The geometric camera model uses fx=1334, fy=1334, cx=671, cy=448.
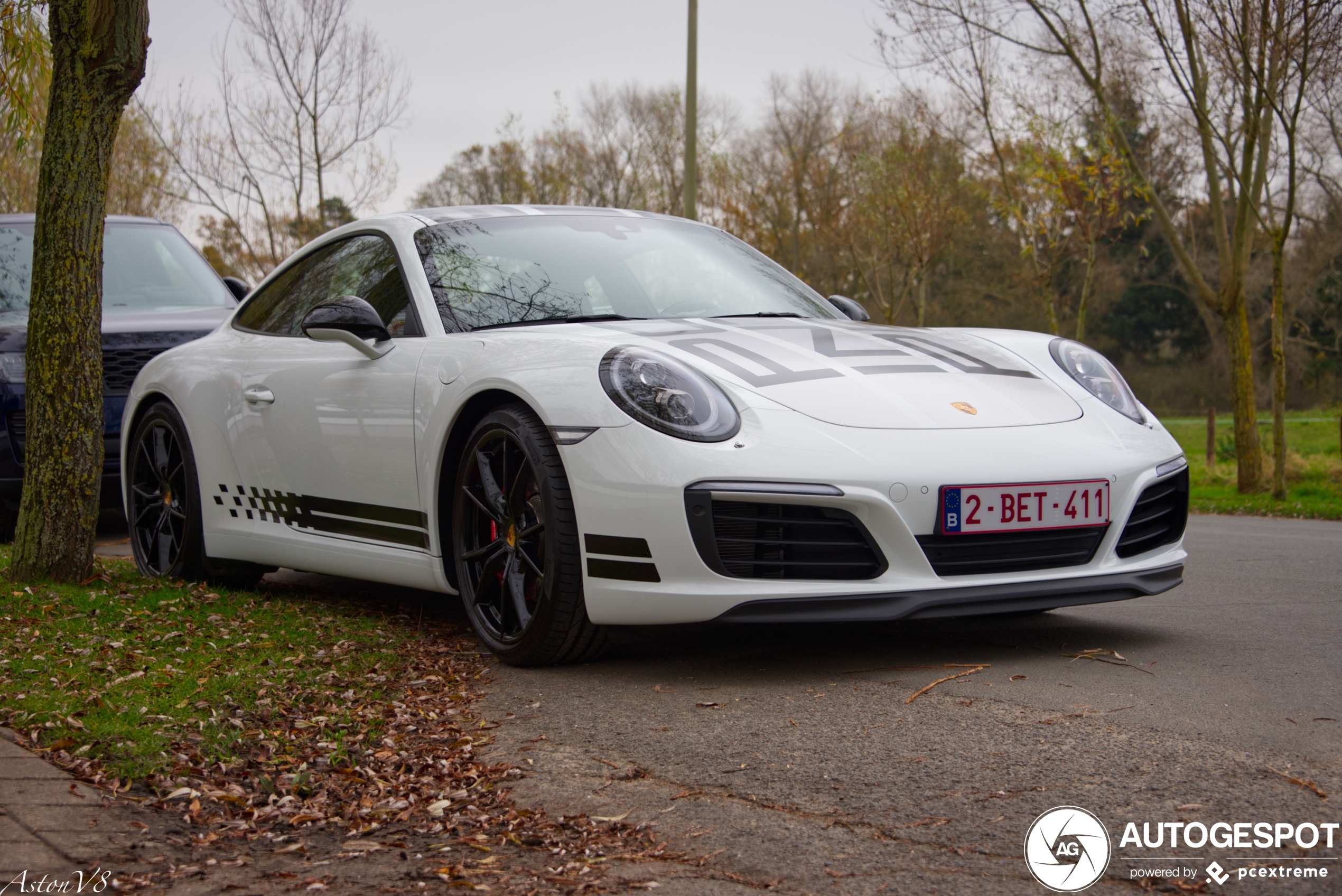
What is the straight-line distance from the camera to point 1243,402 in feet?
40.0

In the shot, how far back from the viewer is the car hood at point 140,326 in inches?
292

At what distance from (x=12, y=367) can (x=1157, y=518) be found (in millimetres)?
6089

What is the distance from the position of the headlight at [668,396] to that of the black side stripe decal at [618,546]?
298 mm

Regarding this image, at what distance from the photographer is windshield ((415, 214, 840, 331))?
444 cm

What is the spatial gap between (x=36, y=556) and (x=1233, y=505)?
30.1ft

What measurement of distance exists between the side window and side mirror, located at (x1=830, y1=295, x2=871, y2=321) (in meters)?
1.71

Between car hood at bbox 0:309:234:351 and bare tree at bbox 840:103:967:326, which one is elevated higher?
bare tree at bbox 840:103:967:326

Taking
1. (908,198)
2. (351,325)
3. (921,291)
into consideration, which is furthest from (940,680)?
(921,291)

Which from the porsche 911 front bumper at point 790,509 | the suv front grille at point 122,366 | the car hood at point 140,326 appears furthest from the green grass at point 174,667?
the car hood at point 140,326

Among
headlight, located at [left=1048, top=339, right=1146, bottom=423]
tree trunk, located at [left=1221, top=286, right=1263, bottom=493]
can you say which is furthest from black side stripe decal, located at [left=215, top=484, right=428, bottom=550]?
tree trunk, located at [left=1221, top=286, right=1263, bottom=493]

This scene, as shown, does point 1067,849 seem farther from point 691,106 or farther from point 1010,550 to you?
point 691,106

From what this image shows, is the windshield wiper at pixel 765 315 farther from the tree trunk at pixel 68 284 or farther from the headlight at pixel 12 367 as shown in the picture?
the headlight at pixel 12 367

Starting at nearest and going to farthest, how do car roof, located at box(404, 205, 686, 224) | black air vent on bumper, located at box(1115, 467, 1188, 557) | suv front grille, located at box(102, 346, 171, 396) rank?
black air vent on bumper, located at box(1115, 467, 1188, 557), car roof, located at box(404, 205, 686, 224), suv front grille, located at box(102, 346, 171, 396)

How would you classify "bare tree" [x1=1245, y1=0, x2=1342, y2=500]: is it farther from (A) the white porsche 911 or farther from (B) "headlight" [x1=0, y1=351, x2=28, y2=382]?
(B) "headlight" [x1=0, y1=351, x2=28, y2=382]
